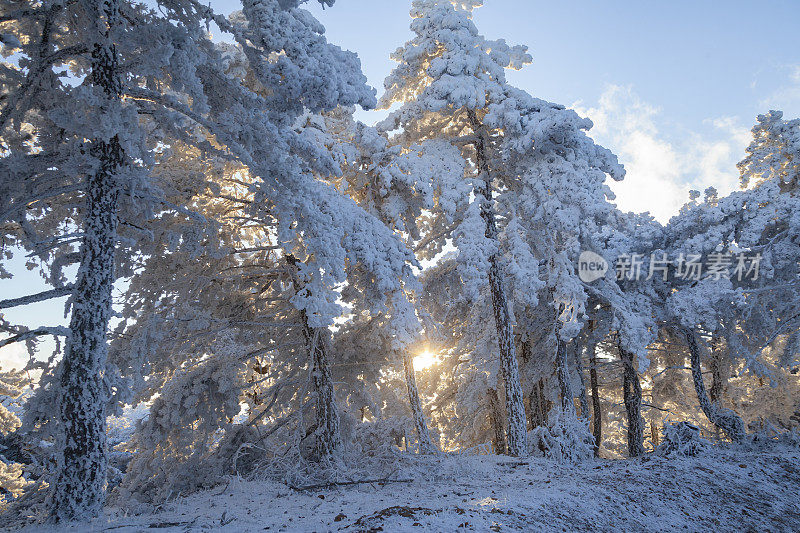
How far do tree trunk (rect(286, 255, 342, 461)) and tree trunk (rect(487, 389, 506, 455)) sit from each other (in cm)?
830

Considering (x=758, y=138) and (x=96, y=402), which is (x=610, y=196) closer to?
(x=758, y=138)

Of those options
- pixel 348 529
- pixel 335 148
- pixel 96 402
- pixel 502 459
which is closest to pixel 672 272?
pixel 502 459

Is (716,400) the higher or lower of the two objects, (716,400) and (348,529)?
the lower

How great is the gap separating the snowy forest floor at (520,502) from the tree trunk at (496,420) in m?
7.39

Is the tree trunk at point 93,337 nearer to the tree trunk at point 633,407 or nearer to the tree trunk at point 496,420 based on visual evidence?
the tree trunk at point 496,420

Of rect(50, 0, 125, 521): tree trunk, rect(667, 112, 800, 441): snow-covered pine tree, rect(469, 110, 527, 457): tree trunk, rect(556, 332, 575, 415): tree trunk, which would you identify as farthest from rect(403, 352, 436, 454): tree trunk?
rect(667, 112, 800, 441): snow-covered pine tree

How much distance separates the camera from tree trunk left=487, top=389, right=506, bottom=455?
1609 cm

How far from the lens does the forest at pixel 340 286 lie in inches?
213

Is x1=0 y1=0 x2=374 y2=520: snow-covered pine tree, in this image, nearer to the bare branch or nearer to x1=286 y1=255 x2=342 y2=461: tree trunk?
the bare branch

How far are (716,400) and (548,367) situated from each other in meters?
7.55

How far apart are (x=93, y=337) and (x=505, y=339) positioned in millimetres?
9565

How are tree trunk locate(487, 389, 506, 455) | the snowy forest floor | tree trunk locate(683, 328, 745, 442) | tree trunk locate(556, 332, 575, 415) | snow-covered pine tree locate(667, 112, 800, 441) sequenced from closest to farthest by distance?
1. the snowy forest floor
2. tree trunk locate(683, 328, 745, 442)
3. tree trunk locate(556, 332, 575, 415)
4. snow-covered pine tree locate(667, 112, 800, 441)
5. tree trunk locate(487, 389, 506, 455)

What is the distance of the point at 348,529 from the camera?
13.1ft

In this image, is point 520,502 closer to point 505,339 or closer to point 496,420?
point 505,339
